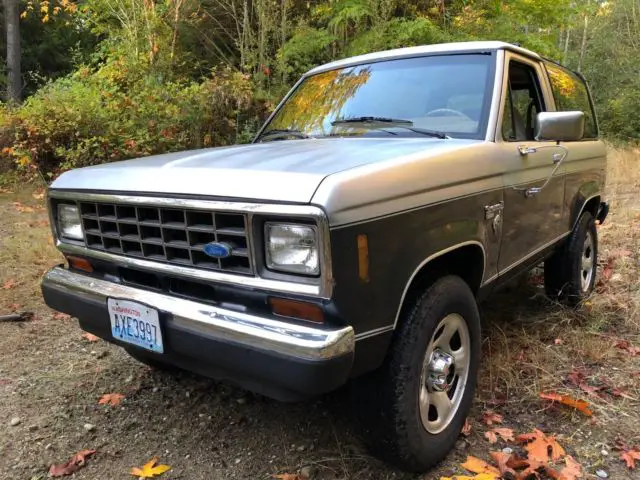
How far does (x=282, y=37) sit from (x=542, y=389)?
897cm

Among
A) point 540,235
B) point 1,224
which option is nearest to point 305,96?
point 540,235

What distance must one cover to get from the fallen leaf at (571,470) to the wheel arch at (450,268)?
0.85 metres

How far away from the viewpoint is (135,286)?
7.75 ft

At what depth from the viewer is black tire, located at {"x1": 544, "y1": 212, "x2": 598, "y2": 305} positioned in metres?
4.05

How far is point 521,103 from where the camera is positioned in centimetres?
342

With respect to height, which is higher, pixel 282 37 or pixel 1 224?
pixel 282 37

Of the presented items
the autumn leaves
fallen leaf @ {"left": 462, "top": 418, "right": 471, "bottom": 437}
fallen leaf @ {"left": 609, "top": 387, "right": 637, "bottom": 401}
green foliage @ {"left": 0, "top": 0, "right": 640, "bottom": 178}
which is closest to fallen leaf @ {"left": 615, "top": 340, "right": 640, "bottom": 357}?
fallen leaf @ {"left": 609, "top": 387, "right": 637, "bottom": 401}

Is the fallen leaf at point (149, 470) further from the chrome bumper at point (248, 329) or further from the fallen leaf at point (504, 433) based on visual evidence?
the fallen leaf at point (504, 433)

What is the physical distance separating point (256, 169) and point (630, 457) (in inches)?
82.0

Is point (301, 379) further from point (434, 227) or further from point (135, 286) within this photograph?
point (135, 286)

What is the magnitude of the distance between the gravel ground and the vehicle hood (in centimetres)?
89

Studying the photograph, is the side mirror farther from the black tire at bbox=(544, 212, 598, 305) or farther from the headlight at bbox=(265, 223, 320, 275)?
the headlight at bbox=(265, 223, 320, 275)

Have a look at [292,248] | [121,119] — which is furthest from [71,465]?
[121,119]

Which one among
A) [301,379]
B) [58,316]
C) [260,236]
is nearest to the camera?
[301,379]
